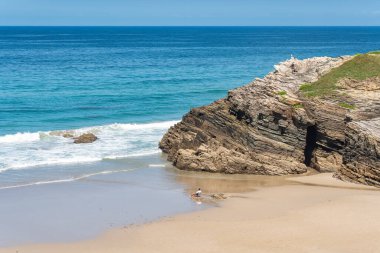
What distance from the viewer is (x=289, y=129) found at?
37406mm

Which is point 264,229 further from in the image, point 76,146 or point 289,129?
point 76,146

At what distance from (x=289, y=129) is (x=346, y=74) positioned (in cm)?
734

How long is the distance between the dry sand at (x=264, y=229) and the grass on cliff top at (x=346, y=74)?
9.58 m

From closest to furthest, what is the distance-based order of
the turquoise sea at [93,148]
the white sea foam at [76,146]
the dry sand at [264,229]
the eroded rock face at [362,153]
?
the dry sand at [264,229], the turquoise sea at [93,148], the eroded rock face at [362,153], the white sea foam at [76,146]

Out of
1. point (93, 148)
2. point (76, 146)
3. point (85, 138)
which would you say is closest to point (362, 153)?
point (93, 148)

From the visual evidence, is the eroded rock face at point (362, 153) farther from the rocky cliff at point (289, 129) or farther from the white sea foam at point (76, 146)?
the white sea foam at point (76, 146)

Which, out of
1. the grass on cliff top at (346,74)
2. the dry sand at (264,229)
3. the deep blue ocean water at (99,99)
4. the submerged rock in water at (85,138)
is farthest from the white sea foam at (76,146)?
the dry sand at (264,229)

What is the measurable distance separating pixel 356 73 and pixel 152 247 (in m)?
23.3

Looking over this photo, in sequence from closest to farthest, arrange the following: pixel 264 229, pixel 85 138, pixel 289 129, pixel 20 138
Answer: pixel 264 229 → pixel 289 129 → pixel 85 138 → pixel 20 138

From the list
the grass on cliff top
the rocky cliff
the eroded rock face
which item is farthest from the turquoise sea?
the grass on cliff top

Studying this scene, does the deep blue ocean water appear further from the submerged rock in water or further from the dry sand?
the dry sand

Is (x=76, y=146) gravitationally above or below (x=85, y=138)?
below

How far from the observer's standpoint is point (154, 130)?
5184 centimetres

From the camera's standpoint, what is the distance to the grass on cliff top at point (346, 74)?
39.6m
